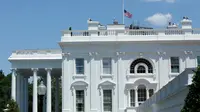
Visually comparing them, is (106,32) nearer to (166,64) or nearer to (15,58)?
(166,64)

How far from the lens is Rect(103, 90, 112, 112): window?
57.6 metres

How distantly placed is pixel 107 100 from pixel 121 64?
4.08m

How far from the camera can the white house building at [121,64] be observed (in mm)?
57188

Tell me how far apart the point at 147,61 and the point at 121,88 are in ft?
13.0

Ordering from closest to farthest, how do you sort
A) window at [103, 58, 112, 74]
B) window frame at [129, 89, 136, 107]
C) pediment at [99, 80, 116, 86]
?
window frame at [129, 89, 136, 107]
pediment at [99, 80, 116, 86]
window at [103, 58, 112, 74]

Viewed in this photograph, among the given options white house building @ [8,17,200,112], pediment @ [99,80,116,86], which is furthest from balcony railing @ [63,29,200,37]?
pediment @ [99,80,116,86]

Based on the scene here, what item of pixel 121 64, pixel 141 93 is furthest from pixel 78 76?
pixel 141 93

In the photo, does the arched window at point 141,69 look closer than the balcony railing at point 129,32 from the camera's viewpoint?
Yes

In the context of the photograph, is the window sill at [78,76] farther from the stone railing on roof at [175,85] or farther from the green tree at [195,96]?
the green tree at [195,96]

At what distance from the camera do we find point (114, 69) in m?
57.8

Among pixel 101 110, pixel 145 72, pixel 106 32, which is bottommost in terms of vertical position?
pixel 101 110

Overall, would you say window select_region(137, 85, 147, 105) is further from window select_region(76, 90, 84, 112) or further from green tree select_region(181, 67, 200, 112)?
green tree select_region(181, 67, 200, 112)

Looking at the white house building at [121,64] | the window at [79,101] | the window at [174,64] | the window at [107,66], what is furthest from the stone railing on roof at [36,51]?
the window at [174,64]

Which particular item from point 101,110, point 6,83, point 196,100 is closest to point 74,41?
point 101,110
